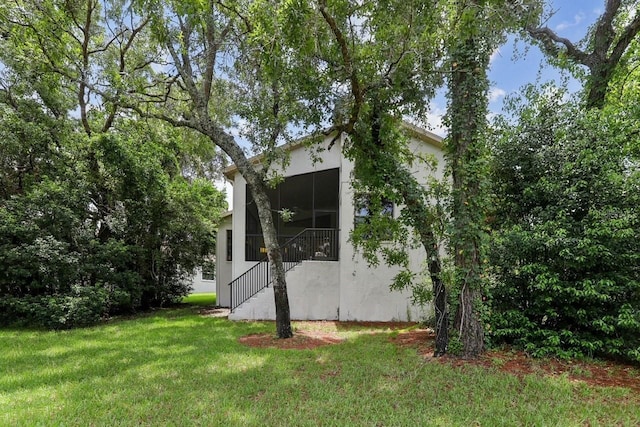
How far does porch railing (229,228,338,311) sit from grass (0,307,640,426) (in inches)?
142

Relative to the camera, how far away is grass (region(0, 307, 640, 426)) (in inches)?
151

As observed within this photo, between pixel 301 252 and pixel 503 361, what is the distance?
6.21 metres

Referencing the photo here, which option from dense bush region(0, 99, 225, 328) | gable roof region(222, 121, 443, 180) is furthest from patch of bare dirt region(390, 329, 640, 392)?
dense bush region(0, 99, 225, 328)

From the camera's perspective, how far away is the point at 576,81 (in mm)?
9742

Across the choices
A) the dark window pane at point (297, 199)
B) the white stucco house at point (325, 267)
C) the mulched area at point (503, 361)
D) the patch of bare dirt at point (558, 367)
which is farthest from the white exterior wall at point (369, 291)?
the patch of bare dirt at point (558, 367)

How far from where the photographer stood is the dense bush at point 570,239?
220 inches

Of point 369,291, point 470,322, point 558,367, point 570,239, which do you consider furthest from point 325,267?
point 570,239

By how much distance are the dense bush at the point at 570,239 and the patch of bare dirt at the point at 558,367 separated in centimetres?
22

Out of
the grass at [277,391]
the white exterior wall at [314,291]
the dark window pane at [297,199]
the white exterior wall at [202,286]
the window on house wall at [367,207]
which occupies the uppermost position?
the dark window pane at [297,199]

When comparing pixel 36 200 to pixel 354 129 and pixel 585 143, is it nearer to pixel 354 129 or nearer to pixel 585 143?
pixel 354 129

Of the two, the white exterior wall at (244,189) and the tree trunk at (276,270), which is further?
the white exterior wall at (244,189)

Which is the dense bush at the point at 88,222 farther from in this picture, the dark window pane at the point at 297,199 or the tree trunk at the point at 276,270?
the tree trunk at the point at 276,270

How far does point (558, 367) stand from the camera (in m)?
5.45

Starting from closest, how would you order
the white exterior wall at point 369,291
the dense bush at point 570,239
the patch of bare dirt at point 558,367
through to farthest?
the patch of bare dirt at point 558,367 < the dense bush at point 570,239 < the white exterior wall at point 369,291
